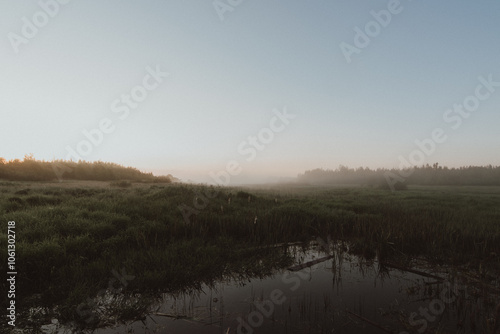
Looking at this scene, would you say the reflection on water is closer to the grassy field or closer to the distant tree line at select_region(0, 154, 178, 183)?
the grassy field

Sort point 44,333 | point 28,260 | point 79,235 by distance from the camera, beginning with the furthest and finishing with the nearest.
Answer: point 79,235, point 28,260, point 44,333

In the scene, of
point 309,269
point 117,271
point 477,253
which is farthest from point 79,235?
point 477,253

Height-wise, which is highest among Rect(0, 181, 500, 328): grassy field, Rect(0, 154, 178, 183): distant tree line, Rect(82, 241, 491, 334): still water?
Rect(0, 154, 178, 183): distant tree line

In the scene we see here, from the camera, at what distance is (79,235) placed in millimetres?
8375

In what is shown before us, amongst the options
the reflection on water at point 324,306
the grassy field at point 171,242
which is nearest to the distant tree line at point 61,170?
the grassy field at point 171,242

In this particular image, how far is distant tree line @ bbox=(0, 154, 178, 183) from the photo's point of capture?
22.6 metres

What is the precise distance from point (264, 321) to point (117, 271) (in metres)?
4.09

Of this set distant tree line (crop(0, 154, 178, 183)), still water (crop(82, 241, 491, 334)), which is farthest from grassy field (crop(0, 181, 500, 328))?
distant tree line (crop(0, 154, 178, 183))

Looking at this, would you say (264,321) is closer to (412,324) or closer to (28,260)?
(412,324)

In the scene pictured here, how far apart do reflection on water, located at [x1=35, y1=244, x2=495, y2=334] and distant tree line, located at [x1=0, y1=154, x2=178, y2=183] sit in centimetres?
2544

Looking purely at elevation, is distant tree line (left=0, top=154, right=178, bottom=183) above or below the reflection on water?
above

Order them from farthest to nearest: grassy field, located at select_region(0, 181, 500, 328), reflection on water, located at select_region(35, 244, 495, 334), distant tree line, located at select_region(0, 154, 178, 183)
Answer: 1. distant tree line, located at select_region(0, 154, 178, 183)
2. grassy field, located at select_region(0, 181, 500, 328)
3. reflection on water, located at select_region(35, 244, 495, 334)

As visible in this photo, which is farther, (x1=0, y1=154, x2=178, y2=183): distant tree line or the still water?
(x1=0, y1=154, x2=178, y2=183): distant tree line

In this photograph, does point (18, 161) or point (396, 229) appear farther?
point (18, 161)
